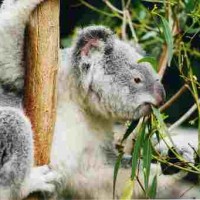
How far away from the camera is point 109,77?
350 cm

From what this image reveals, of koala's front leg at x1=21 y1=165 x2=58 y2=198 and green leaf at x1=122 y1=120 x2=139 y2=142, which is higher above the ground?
green leaf at x1=122 y1=120 x2=139 y2=142

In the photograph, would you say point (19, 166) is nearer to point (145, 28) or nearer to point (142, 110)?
point (142, 110)

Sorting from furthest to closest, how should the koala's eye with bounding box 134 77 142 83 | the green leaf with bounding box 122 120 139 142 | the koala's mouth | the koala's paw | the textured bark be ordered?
the koala's eye with bounding box 134 77 142 83
the koala's mouth
the green leaf with bounding box 122 120 139 142
the koala's paw
the textured bark

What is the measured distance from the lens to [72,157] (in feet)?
11.3

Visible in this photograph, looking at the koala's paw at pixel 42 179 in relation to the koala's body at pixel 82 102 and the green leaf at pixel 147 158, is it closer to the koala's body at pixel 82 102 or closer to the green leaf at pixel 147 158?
the koala's body at pixel 82 102

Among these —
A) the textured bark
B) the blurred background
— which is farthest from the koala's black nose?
the blurred background

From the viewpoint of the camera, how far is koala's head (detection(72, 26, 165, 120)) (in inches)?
135

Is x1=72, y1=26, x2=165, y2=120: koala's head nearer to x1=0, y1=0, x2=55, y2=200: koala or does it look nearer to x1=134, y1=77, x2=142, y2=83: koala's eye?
x1=134, y1=77, x2=142, y2=83: koala's eye

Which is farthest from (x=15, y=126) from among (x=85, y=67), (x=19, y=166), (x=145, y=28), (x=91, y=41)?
(x=145, y=28)

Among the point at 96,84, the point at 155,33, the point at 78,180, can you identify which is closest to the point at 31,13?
the point at 96,84

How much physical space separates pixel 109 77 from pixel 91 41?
194 mm

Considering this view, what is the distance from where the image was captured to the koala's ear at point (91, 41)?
3.45 meters

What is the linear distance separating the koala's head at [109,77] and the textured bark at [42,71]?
452 mm

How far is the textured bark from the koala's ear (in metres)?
0.44
